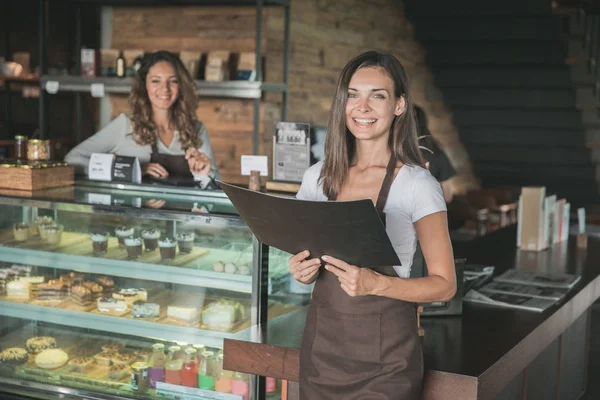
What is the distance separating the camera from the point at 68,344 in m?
3.12

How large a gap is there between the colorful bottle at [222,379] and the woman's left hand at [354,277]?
3.73ft

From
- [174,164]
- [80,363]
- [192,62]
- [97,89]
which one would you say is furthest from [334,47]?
[80,363]

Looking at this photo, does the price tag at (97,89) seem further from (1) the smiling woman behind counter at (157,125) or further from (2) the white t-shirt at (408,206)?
(2) the white t-shirt at (408,206)

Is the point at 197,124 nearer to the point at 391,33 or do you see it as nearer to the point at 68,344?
the point at 68,344

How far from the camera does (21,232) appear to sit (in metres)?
3.13

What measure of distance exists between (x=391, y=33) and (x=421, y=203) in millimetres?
6195

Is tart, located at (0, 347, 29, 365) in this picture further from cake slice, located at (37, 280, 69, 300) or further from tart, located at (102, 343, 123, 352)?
tart, located at (102, 343, 123, 352)

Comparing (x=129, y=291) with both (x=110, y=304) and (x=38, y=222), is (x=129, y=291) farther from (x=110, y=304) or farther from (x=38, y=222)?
(x=38, y=222)

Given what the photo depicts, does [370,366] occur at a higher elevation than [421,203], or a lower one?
lower

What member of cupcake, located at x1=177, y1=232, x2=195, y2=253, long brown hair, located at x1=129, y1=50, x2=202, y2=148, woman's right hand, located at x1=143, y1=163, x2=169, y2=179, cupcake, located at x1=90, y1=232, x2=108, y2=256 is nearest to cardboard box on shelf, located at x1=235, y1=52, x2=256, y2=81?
long brown hair, located at x1=129, y1=50, x2=202, y2=148

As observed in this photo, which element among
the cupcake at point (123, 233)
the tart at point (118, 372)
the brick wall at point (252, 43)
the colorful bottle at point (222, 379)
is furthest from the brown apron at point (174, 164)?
the brick wall at point (252, 43)

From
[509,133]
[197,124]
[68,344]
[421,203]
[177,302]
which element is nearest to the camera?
[421,203]

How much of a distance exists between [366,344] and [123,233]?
134 centimetres

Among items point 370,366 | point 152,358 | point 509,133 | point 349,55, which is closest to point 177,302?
point 152,358
